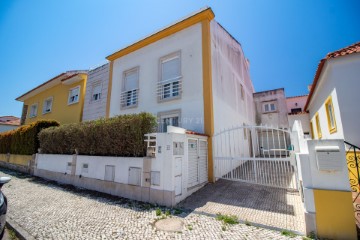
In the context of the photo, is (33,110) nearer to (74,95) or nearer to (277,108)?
(74,95)

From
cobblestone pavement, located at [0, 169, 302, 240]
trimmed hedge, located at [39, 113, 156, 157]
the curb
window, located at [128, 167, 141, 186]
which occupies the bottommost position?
the curb

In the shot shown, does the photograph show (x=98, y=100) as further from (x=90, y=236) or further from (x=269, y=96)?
(x=269, y=96)

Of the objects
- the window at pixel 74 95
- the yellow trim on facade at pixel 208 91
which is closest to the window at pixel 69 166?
the yellow trim on facade at pixel 208 91

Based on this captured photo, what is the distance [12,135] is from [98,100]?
791cm

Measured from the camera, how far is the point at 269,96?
800 inches

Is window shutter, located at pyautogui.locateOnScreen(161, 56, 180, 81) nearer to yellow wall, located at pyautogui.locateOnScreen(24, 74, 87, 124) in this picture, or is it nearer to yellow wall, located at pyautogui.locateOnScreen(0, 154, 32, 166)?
yellow wall, located at pyautogui.locateOnScreen(24, 74, 87, 124)

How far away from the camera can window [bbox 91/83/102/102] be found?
14.1 m

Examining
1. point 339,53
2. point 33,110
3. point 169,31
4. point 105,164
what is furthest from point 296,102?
point 33,110

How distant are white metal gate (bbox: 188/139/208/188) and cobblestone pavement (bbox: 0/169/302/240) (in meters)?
1.73

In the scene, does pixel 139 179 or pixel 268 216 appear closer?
pixel 268 216

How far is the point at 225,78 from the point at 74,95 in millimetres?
13399

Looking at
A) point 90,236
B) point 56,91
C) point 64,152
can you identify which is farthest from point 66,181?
point 56,91

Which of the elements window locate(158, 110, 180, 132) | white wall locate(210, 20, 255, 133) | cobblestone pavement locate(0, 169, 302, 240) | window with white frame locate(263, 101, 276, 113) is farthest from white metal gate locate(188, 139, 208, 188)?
window with white frame locate(263, 101, 276, 113)

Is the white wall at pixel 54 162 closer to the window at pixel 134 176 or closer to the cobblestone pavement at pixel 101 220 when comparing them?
the cobblestone pavement at pixel 101 220
